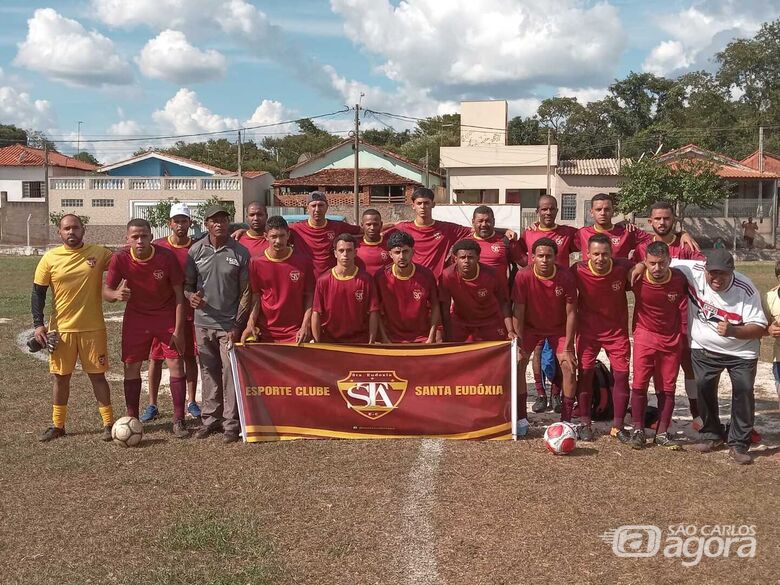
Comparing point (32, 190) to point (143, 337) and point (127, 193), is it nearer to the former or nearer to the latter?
point (127, 193)

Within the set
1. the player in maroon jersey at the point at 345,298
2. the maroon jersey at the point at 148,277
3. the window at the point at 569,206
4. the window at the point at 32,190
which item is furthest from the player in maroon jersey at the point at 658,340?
the window at the point at 32,190

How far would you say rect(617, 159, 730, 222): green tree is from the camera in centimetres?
3650

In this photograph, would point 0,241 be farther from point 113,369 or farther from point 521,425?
point 521,425

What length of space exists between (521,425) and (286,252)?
284cm

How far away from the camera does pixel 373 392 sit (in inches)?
276

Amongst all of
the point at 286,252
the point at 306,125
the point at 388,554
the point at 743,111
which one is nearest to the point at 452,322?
the point at 286,252

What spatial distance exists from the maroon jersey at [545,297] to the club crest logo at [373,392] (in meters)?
1.45

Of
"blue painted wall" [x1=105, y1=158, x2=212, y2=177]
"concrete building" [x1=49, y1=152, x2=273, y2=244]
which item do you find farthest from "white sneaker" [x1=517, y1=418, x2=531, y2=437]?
"blue painted wall" [x1=105, y1=158, x2=212, y2=177]

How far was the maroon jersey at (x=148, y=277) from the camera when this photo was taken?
736 centimetres

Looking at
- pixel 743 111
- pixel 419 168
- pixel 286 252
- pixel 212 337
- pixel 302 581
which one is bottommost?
pixel 302 581

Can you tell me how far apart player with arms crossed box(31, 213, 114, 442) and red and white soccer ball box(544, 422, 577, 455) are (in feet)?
13.8

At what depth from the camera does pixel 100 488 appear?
5.87 meters

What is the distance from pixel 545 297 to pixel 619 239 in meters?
1.53

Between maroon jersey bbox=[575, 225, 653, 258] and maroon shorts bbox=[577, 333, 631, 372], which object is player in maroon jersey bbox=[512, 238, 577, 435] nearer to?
maroon shorts bbox=[577, 333, 631, 372]
